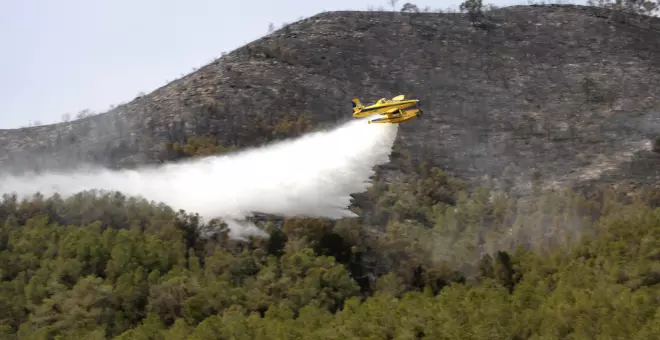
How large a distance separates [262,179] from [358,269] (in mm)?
12405

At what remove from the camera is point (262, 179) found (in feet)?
199

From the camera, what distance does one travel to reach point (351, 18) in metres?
85.2

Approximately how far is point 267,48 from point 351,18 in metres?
11.5

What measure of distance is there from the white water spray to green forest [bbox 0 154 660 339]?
1.74 m

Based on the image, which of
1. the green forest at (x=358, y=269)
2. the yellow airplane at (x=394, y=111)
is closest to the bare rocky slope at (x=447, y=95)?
the green forest at (x=358, y=269)

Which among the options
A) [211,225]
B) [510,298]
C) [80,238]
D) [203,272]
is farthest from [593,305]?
[80,238]

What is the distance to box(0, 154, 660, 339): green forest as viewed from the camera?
3850 cm

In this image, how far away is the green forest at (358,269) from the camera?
38500 mm

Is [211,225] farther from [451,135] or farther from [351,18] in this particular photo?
[351,18]

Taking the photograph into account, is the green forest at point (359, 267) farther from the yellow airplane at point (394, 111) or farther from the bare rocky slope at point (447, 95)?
the yellow airplane at point (394, 111)

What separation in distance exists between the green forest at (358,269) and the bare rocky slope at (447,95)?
518 centimetres

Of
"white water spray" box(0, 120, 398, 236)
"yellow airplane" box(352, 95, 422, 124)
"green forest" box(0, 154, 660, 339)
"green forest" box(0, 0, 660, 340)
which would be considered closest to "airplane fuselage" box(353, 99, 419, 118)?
"yellow airplane" box(352, 95, 422, 124)

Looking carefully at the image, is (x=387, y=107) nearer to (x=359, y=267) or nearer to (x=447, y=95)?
(x=359, y=267)

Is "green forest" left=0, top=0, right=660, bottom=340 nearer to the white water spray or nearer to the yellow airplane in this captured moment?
the white water spray
